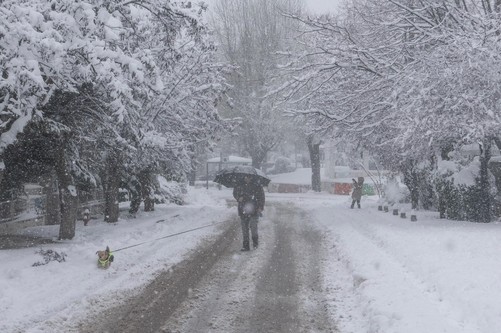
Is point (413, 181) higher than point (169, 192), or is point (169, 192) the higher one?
point (413, 181)

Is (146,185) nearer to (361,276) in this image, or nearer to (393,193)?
(393,193)

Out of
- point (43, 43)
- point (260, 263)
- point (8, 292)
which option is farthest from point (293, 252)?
point (43, 43)

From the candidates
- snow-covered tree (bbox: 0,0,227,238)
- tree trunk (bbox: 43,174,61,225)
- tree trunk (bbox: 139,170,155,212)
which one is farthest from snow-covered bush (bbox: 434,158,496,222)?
tree trunk (bbox: 43,174,61,225)

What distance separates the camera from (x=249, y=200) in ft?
36.0

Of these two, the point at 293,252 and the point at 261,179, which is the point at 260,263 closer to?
the point at 293,252

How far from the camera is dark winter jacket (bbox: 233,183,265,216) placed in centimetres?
1094

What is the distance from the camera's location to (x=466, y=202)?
48.0 ft

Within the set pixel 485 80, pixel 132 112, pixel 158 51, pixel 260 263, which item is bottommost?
pixel 260 263

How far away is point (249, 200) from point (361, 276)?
3.67 meters

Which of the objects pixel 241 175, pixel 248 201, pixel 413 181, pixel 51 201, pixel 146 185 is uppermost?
pixel 241 175

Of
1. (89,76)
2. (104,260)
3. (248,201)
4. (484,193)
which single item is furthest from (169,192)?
(89,76)

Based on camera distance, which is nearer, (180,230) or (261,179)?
(261,179)

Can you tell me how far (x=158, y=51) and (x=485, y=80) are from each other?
869 cm

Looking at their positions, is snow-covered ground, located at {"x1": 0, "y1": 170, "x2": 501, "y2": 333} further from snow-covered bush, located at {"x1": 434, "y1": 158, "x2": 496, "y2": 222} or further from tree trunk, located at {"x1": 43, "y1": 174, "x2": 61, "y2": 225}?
tree trunk, located at {"x1": 43, "y1": 174, "x2": 61, "y2": 225}
